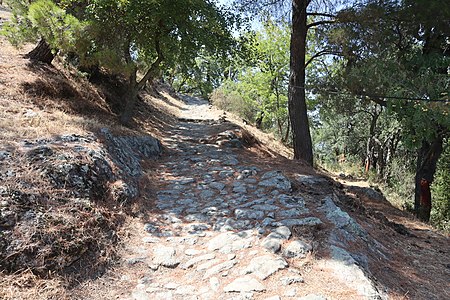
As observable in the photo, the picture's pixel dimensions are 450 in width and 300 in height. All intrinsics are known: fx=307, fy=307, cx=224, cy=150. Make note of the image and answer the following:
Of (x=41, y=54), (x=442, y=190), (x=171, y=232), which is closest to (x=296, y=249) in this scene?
(x=171, y=232)

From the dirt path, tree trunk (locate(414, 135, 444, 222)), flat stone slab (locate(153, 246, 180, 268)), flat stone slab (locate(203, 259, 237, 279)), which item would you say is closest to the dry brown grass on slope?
the dirt path

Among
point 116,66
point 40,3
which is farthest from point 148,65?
point 40,3

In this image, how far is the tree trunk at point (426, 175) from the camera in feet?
25.9

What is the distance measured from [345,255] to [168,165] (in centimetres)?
428

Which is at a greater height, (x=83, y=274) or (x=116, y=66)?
(x=116, y=66)

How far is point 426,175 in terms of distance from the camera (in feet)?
27.5

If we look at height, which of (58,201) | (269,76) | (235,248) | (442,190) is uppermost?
(269,76)

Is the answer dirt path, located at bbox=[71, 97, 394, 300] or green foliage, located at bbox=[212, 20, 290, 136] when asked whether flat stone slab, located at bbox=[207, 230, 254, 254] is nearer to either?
dirt path, located at bbox=[71, 97, 394, 300]

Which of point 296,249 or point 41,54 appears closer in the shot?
point 296,249

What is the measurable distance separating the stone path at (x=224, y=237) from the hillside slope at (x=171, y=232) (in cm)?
2

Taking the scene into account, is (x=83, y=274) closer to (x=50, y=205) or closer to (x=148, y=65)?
(x=50, y=205)

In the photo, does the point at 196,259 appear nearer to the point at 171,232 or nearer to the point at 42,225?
the point at 171,232

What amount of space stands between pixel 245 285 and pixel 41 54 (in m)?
7.96

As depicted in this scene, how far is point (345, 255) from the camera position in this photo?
319 cm
